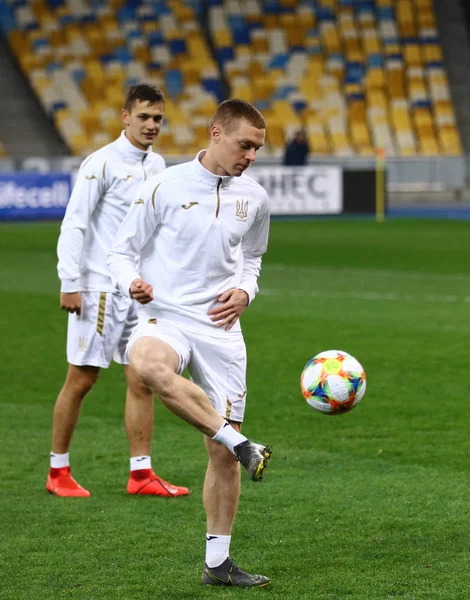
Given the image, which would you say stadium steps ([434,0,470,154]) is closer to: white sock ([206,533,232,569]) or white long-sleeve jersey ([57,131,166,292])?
white long-sleeve jersey ([57,131,166,292])

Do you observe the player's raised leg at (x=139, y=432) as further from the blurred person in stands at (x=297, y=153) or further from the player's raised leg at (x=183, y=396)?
the blurred person in stands at (x=297, y=153)

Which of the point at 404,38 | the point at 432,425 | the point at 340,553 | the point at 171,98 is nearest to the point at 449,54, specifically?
the point at 404,38

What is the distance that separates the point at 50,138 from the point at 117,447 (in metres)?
28.5

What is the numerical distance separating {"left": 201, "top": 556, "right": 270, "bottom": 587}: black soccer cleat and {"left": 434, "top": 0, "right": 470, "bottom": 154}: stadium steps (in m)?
34.4

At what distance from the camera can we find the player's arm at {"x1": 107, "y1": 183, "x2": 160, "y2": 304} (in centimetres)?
499

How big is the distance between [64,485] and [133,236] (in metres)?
1.95

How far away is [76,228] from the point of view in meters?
6.46

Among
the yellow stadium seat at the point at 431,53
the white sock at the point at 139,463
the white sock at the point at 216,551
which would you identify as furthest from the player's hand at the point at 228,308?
the yellow stadium seat at the point at 431,53

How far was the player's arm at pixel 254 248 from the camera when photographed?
16.9ft

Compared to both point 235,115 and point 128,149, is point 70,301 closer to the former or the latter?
point 128,149

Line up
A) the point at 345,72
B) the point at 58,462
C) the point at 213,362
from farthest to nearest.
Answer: the point at 345,72 < the point at 58,462 < the point at 213,362

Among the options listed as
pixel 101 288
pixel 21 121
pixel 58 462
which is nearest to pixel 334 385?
pixel 101 288

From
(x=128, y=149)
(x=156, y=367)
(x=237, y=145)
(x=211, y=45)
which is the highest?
(x=211, y=45)

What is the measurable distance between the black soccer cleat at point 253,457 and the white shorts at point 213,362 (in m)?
0.43
